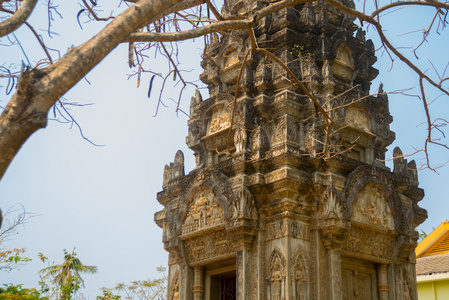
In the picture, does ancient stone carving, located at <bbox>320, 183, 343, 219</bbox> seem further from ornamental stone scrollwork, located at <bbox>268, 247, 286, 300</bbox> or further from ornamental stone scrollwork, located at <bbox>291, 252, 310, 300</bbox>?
ornamental stone scrollwork, located at <bbox>268, 247, 286, 300</bbox>

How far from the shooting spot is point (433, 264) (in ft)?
Answer: 62.2

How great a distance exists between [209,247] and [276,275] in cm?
202

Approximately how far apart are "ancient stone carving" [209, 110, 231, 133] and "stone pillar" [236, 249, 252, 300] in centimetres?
331

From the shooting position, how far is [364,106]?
43.8 feet

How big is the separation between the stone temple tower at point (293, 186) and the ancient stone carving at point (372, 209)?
2cm

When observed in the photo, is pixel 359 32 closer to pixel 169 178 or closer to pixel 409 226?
pixel 409 226

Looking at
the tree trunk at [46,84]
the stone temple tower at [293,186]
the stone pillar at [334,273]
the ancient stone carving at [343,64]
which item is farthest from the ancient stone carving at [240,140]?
the tree trunk at [46,84]

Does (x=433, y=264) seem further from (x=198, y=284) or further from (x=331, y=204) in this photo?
(x=198, y=284)

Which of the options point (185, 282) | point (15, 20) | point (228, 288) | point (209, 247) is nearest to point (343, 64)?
point (209, 247)

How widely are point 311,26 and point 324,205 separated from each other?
495 cm

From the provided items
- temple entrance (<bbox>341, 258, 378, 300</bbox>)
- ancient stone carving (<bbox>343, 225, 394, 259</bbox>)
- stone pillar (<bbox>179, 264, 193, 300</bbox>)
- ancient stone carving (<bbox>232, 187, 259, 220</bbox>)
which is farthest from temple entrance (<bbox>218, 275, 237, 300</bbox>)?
ancient stone carving (<bbox>343, 225, 394, 259</bbox>)

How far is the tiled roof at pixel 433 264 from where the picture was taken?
18495mm

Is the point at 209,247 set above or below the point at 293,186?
below

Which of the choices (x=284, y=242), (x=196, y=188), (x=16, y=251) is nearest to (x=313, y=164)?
(x=284, y=242)
